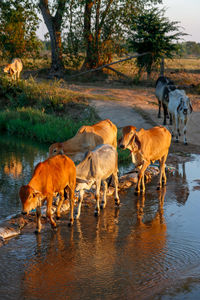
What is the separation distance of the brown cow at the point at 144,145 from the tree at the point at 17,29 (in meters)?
19.3

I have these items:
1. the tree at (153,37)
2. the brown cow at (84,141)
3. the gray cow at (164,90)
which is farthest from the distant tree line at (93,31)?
the brown cow at (84,141)

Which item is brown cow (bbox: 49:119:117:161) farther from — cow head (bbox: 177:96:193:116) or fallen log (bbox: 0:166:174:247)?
cow head (bbox: 177:96:193:116)

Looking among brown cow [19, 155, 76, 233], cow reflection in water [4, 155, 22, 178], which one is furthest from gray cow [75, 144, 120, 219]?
cow reflection in water [4, 155, 22, 178]

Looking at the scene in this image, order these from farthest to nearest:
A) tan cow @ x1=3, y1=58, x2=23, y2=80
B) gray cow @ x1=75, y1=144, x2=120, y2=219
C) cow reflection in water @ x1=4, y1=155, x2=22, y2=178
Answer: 1. tan cow @ x1=3, y1=58, x2=23, y2=80
2. cow reflection in water @ x1=4, y1=155, x2=22, y2=178
3. gray cow @ x1=75, y1=144, x2=120, y2=219

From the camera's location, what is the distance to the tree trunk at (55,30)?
2561 cm

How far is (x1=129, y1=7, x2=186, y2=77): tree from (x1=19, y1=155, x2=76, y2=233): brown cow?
695 inches

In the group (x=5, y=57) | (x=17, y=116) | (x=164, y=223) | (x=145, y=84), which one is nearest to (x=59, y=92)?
(x=17, y=116)

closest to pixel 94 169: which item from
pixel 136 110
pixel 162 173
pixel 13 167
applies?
pixel 162 173

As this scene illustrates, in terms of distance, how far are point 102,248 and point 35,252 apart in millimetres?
1003

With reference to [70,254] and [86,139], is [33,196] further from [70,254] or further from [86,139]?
[86,139]

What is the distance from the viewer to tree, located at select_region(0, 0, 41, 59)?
1053 inches

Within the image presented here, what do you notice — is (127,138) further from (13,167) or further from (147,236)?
(13,167)

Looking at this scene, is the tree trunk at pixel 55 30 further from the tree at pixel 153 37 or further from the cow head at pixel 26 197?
the cow head at pixel 26 197

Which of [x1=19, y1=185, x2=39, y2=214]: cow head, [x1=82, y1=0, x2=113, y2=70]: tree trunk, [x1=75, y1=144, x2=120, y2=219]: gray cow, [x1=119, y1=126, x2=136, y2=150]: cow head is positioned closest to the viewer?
[x1=19, y1=185, x2=39, y2=214]: cow head
